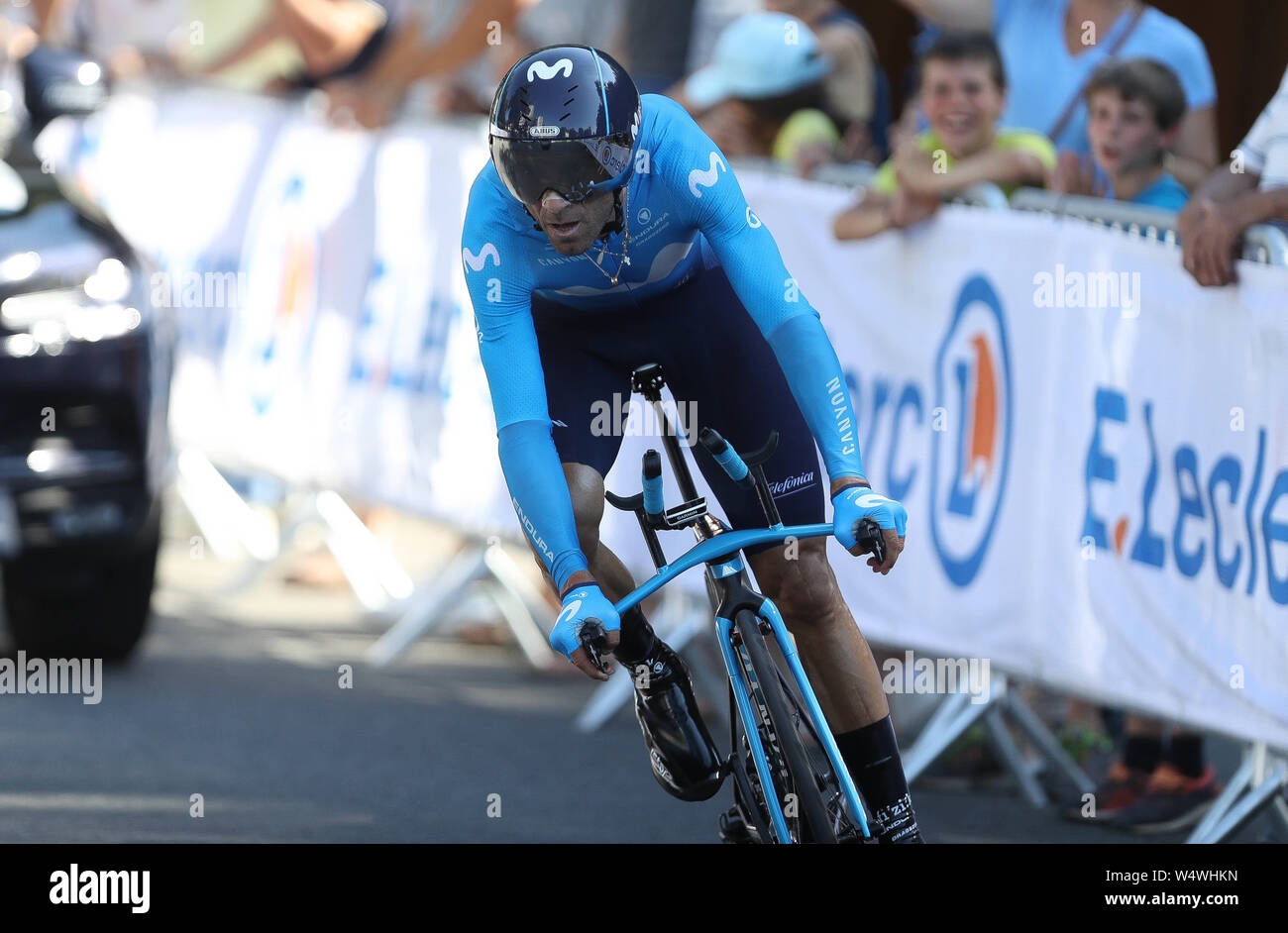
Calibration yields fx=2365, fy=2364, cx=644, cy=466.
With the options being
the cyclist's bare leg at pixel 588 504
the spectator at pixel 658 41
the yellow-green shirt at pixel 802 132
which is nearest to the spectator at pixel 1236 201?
the cyclist's bare leg at pixel 588 504

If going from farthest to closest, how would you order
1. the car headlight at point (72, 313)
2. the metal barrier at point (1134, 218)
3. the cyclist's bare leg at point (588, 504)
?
the car headlight at point (72, 313)
the metal barrier at point (1134, 218)
the cyclist's bare leg at point (588, 504)

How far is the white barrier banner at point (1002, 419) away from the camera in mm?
6293

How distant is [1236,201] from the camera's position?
20.5ft

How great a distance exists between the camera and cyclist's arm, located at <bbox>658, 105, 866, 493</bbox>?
16.0ft

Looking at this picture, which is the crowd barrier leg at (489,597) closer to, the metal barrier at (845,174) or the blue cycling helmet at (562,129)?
the metal barrier at (845,174)

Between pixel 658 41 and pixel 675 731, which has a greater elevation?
pixel 658 41

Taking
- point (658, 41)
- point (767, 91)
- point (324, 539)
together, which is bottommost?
point (324, 539)

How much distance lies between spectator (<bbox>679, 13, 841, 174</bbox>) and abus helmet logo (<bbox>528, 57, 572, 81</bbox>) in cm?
419

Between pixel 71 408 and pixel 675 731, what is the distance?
11.3ft

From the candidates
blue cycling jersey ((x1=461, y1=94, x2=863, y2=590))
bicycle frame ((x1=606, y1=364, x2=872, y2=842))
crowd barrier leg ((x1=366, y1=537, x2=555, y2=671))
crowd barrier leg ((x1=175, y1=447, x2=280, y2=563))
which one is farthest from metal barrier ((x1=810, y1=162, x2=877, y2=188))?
crowd barrier leg ((x1=175, y1=447, x2=280, y2=563))

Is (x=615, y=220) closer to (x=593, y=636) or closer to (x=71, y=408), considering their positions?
(x=593, y=636)

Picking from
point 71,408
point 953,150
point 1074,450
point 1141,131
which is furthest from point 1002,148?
point 71,408

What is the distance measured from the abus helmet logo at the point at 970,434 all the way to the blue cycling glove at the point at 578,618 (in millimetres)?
2824
